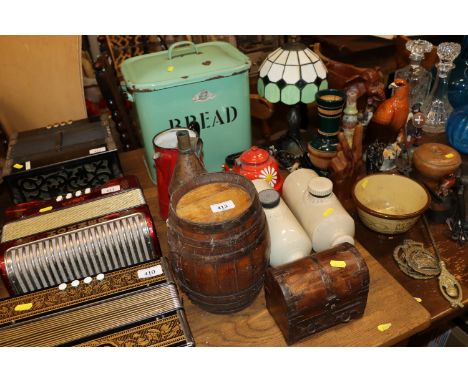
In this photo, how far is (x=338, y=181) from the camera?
1531mm

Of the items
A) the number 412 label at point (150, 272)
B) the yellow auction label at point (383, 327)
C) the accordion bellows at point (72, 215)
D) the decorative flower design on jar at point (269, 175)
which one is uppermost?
the decorative flower design on jar at point (269, 175)

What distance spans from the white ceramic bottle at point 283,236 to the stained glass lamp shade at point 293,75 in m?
0.58

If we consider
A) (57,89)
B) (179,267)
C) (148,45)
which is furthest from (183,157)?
(148,45)

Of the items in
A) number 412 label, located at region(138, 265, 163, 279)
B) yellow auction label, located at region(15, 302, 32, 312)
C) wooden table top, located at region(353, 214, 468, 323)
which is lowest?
wooden table top, located at region(353, 214, 468, 323)

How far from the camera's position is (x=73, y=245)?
1255 mm

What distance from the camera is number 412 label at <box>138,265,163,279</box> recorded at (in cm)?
121

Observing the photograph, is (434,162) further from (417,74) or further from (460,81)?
(460,81)

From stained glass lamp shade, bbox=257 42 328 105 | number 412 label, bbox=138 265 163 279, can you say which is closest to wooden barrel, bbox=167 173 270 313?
number 412 label, bbox=138 265 163 279

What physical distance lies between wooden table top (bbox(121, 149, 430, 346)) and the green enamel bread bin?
71 cm

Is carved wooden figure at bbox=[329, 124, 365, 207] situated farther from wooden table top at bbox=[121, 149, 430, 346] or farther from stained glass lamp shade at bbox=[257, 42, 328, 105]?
wooden table top at bbox=[121, 149, 430, 346]

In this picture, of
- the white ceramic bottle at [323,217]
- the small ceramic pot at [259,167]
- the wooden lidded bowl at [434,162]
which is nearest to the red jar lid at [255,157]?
the small ceramic pot at [259,167]

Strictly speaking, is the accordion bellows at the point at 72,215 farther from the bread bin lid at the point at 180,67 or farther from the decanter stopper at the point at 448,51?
the decanter stopper at the point at 448,51

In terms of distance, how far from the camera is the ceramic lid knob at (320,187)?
128cm

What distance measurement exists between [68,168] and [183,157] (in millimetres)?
542
